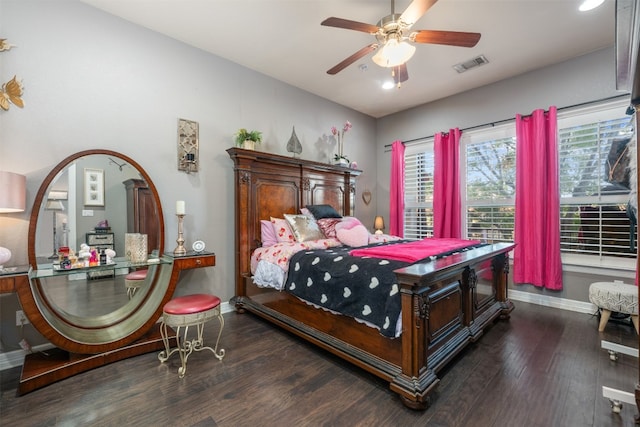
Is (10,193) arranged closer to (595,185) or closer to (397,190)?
(397,190)

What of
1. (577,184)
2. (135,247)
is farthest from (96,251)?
(577,184)

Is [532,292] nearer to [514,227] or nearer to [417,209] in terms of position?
[514,227]

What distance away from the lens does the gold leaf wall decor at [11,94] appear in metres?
2.03

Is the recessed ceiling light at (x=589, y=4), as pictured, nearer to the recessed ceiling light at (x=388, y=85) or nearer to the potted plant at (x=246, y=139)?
the recessed ceiling light at (x=388, y=85)

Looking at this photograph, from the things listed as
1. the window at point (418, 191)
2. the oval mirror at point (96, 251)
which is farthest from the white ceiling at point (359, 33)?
the oval mirror at point (96, 251)

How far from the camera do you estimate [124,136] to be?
2.55 m

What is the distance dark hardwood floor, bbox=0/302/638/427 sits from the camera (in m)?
1.51

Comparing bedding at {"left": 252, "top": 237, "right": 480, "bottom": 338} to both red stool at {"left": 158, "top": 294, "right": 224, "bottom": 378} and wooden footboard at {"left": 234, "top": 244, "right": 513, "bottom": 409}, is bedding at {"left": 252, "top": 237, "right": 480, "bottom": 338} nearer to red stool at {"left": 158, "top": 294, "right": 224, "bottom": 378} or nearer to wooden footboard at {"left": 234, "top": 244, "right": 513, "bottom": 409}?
wooden footboard at {"left": 234, "top": 244, "right": 513, "bottom": 409}

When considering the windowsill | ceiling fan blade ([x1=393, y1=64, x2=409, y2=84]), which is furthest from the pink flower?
the windowsill

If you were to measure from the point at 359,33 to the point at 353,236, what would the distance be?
6.86 feet

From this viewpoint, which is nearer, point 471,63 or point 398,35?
point 398,35

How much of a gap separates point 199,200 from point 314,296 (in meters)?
1.75

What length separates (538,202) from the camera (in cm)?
328

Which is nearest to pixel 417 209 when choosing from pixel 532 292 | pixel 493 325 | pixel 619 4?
pixel 532 292
